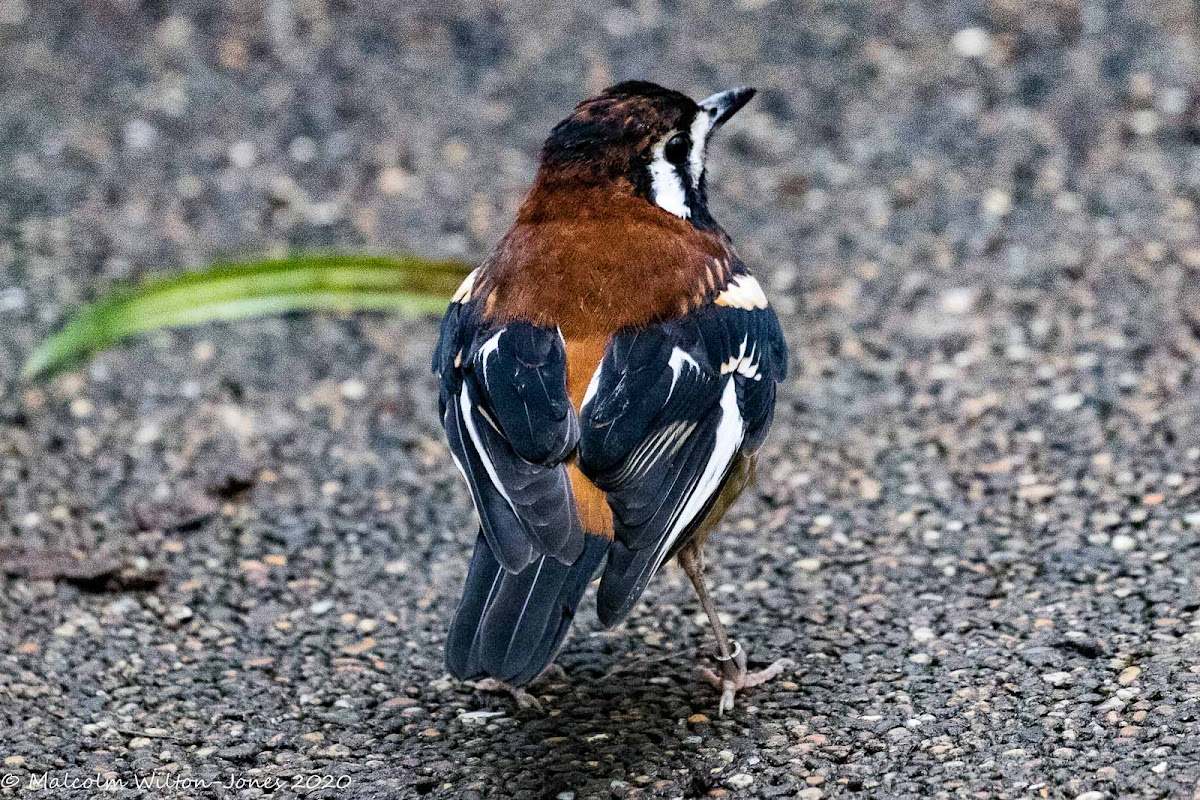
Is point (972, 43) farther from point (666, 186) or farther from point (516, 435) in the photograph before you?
point (516, 435)

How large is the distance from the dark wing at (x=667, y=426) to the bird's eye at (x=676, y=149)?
54 cm

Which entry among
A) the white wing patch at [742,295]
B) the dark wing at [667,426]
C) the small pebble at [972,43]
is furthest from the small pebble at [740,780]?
the small pebble at [972,43]

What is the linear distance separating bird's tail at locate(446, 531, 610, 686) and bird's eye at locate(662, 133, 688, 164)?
132 cm

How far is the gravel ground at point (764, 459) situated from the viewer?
386 cm

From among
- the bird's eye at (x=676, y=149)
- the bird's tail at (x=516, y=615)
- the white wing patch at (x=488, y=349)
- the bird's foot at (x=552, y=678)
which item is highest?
the bird's eye at (x=676, y=149)

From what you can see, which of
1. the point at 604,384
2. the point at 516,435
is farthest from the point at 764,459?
the point at 516,435

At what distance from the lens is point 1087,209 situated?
21.3 feet

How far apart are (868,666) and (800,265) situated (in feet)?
8.78

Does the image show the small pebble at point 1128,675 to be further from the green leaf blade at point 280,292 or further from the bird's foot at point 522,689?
the green leaf blade at point 280,292

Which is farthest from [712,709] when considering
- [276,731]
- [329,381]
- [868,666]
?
[329,381]

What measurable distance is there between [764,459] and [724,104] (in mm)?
1330

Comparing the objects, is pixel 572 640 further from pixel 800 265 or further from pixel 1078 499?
pixel 800 265

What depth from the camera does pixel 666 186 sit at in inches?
173

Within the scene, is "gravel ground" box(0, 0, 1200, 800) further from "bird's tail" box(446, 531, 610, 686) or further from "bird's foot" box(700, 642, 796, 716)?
"bird's tail" box(446, 531, 610, 686)
